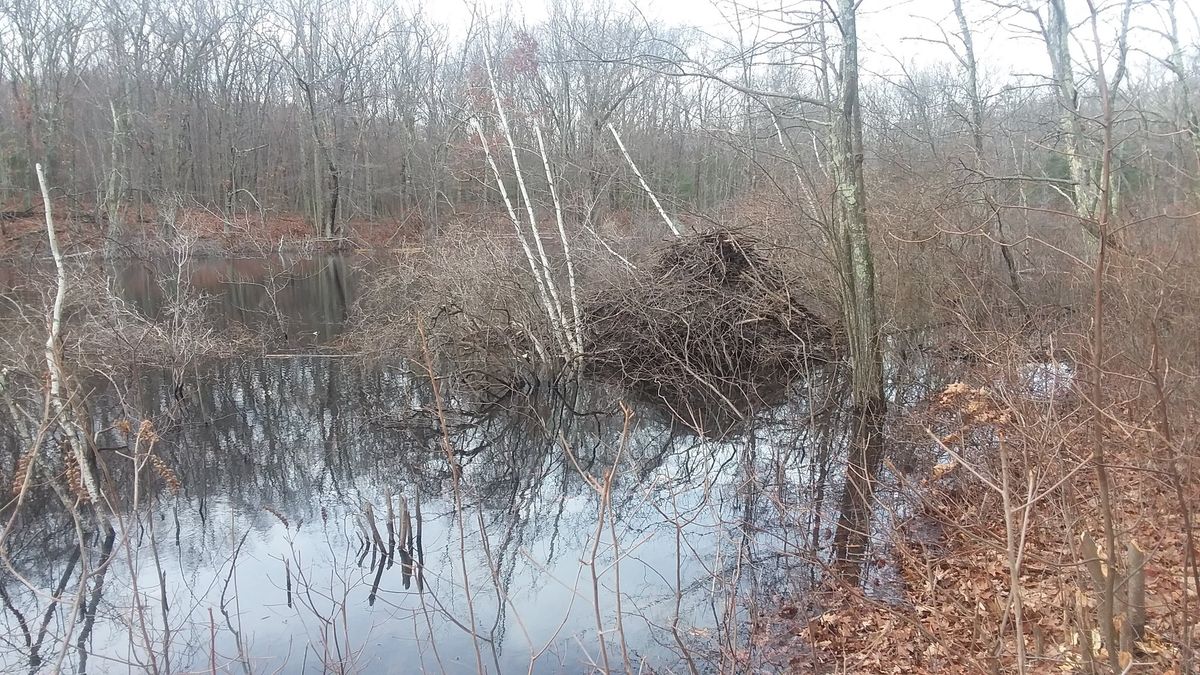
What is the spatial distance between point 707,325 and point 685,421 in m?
2.37

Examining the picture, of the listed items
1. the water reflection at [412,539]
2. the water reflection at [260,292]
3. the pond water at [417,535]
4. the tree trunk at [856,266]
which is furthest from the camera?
the water reflection at [260,292]

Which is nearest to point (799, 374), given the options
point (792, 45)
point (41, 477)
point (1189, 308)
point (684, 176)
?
point (792, 45)

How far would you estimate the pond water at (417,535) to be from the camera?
16.9 feet

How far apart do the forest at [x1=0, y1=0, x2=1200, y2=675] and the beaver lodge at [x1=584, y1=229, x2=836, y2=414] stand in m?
0.06

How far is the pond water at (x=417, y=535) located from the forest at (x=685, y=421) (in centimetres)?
5

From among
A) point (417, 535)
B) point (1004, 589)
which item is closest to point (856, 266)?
point (1004, 589)

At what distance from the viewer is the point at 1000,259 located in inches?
501

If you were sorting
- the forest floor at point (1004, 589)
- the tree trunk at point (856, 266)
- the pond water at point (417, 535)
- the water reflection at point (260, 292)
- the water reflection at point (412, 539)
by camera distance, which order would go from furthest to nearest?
the water reflection at point (260, 292), the tree trunk at point (856, 266), the water reflection at point (412, 539), the pond water at point (417, 535), the forest floor at point (1004, 589)

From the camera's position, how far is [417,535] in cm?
684

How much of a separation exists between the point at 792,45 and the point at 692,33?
1.16 m

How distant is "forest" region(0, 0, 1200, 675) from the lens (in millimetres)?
4250

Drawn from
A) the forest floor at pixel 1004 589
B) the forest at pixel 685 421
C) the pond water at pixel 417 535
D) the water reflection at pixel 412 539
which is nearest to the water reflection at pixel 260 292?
the forest at pixel 685 421

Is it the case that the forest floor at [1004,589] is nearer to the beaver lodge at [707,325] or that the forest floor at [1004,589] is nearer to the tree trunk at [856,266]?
the tree trunk at [856,266]

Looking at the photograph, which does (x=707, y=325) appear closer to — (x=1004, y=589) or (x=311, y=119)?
(x=1004, y=589)
